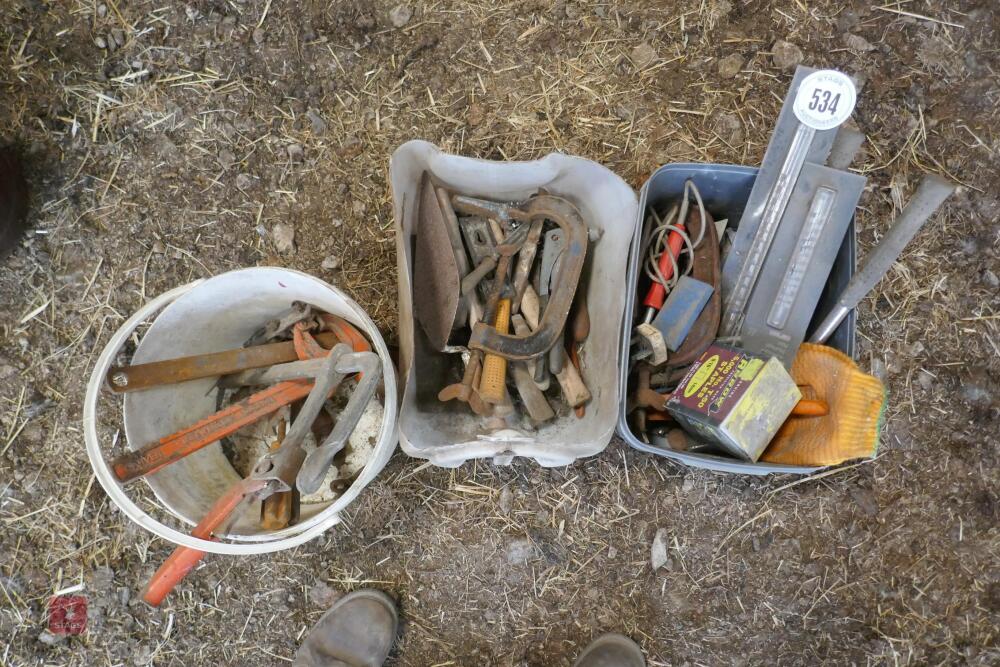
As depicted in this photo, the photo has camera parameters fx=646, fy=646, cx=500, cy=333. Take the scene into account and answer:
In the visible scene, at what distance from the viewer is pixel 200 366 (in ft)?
4.81

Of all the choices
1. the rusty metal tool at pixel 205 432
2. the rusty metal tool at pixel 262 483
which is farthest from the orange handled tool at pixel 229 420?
the rusty metal tool at pixel 262 483

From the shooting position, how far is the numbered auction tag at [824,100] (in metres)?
1.37

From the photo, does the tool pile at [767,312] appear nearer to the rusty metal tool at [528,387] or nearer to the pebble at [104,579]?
the rusty metal tool at [528,387]

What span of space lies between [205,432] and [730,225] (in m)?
1.37

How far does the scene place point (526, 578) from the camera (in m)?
1.77

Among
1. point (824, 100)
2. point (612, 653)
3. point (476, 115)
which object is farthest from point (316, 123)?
point (612, 653)

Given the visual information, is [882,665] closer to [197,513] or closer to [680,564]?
[680,564]

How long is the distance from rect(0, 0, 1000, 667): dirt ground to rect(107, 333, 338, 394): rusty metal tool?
311mm

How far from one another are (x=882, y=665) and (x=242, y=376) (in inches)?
73.5

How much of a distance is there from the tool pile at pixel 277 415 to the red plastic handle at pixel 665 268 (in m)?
0.68

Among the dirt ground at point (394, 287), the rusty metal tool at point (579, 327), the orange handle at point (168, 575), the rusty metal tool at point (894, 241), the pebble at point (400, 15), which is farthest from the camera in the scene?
the pebble at point (400, 15)

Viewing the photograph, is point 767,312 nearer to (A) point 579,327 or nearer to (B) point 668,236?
(B) point 668,236

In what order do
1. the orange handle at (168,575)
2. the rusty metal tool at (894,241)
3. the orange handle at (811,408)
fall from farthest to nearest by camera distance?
the orange handle at (811,408)
the orange handle at (168,575)
the rusty metal tool at (894,241)

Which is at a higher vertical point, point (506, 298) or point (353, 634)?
point (506, 298)
